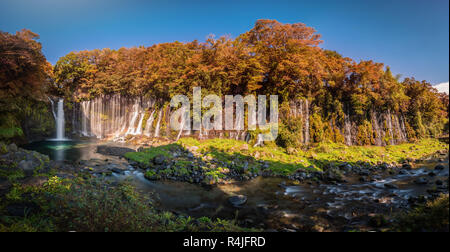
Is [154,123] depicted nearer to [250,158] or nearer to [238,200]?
[250,158]

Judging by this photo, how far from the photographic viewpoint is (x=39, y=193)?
16.6ft

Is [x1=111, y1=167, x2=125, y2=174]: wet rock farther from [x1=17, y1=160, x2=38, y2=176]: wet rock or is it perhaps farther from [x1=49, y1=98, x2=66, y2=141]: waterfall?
[x1=49, y1=98, x2=66, y2=141]: waterfall

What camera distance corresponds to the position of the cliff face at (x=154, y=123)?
56.3 feet

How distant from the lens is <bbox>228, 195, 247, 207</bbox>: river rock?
7.65 m

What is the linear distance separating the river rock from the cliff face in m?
9.78

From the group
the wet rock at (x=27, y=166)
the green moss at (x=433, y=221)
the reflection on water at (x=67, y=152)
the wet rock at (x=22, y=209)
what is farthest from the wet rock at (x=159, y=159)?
the green moss at (x=433, y=221)

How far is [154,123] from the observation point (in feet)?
80.2

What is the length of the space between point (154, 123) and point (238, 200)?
19734mm

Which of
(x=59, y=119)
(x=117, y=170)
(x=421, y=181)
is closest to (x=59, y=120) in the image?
(x=59, y=119)

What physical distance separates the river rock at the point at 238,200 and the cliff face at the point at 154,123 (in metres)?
9.78

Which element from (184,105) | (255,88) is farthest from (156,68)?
(255,88)

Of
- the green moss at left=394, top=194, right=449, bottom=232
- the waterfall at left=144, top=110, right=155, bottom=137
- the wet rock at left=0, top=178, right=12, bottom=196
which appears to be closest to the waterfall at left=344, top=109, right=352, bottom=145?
the green moss at left=394, top=194, right=449, bottom=232
